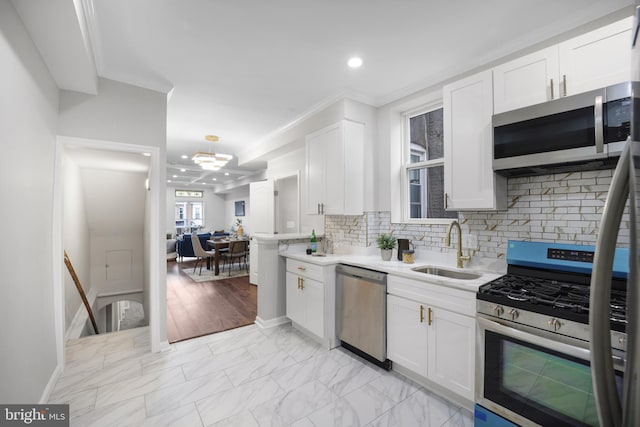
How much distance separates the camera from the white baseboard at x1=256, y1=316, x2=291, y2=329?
11.5ft

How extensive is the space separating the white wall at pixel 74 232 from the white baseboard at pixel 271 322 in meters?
2.46

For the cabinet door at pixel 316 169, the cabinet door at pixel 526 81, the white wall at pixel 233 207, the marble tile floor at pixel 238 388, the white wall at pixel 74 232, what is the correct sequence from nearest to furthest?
1. the cabinet door at pixel 526 81
2. the marble tile floor at pixel 238 388
3. the cabinet door at pixel 316 169
4. the white wall at pixel 74 232
5. the white wall at pixel 233 207

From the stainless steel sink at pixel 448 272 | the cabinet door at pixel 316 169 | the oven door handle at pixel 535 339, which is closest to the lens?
the oven door handle at pixel 535 339

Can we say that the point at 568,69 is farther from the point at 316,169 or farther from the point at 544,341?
the point at 316,169

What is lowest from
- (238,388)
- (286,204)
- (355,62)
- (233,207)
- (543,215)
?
(238,388)

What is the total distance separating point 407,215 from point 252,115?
7.92 ft

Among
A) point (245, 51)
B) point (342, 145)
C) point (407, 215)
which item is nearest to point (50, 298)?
point (245, 51)

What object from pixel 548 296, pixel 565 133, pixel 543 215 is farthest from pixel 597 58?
pixel 548 296

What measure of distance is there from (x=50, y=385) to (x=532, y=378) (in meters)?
3.36

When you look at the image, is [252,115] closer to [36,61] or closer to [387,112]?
[387,112]

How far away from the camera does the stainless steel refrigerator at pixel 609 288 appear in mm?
590

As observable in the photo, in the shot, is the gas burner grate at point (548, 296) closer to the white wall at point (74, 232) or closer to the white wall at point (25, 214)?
the white wall at point (25, 214)

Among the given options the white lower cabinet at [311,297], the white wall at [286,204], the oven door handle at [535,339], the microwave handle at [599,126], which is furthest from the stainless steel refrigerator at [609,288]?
the white wall at [286,204]

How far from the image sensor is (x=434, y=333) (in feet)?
7.00
